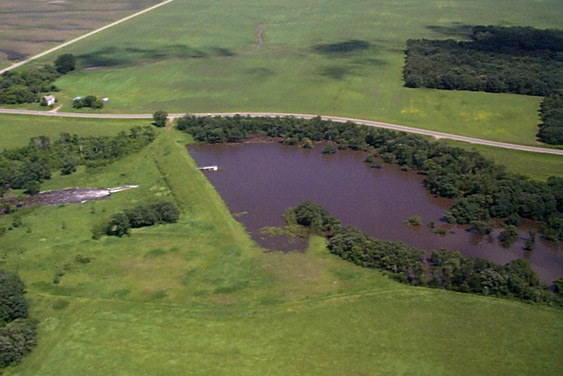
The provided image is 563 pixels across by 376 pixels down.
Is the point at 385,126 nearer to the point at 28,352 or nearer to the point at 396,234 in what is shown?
the point at 396,234

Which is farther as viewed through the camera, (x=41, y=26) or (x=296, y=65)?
(x=41, y=26)

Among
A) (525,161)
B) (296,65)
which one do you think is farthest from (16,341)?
(296,65)

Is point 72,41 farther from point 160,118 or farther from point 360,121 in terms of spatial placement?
point 360,121

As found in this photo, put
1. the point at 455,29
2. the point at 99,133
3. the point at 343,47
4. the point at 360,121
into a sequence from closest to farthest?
the point at 99,133 < the point at 360,121 < the point at 343,47 < the point at 455,29

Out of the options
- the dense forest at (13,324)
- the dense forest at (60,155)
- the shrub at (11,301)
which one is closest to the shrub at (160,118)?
the dense forest at (60,155)

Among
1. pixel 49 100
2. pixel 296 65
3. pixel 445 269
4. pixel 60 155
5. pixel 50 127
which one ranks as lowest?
pixel 50 127

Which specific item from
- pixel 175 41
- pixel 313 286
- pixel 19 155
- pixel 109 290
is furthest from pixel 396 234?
pixel 175 41

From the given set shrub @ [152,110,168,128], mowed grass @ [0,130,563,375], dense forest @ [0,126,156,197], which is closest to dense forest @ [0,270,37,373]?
mowed grass @ [0,130,563,375]

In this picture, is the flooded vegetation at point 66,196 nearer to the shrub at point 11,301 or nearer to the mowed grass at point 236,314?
the mowed grass at point 236,314
